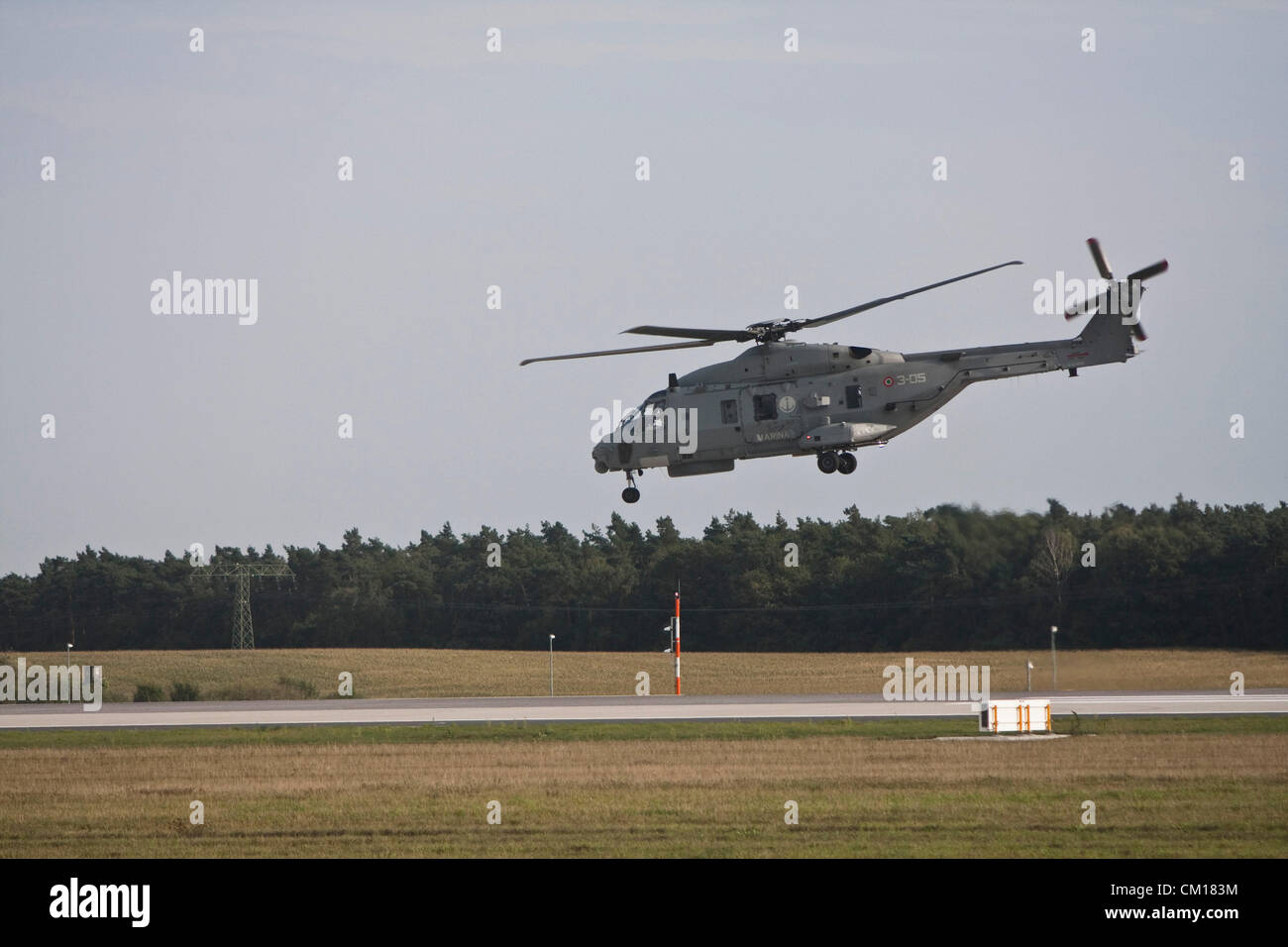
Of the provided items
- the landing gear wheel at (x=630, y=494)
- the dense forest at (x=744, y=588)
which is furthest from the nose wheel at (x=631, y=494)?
the dense forest at (x=744, y=588)

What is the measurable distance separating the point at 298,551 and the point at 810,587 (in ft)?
156

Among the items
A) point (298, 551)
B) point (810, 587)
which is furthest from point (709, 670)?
point (298, 551)

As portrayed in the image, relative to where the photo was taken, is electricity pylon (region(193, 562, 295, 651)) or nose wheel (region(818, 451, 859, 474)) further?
electricity pylon (region(193, 562, 295, 651))

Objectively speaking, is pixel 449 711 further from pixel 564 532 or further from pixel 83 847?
pixel 564 532

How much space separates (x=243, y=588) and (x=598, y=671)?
31.6m

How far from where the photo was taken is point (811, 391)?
3541 centimetres

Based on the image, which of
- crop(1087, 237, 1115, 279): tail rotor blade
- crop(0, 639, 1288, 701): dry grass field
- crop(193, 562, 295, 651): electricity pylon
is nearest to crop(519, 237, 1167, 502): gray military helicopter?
crop(1087, 237, 1115, 279): tail rotor blade

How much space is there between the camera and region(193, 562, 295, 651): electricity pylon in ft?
290

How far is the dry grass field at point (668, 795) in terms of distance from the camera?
2106 centimetres

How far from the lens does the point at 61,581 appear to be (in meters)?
99.4

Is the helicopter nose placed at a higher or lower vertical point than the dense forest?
higher

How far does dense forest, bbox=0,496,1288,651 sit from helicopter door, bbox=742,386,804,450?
7.05m

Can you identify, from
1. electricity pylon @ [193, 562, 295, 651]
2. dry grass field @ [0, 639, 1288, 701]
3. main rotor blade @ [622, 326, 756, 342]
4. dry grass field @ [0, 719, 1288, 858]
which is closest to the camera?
dry grass field @ [0, 719, 1288, 858]

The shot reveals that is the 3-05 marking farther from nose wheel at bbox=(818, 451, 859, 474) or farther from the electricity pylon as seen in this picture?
the electricity pylon
